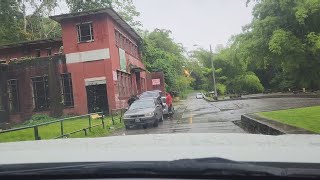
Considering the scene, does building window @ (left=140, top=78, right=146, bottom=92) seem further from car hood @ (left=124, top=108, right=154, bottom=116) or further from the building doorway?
car hood @ (left=124, top=108, right=154, bottom=116)

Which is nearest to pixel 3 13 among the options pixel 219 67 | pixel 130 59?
pixel 130 59

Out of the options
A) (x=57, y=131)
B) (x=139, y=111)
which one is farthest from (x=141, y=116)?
(x=57, y=131)

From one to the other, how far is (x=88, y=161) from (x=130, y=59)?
127ft

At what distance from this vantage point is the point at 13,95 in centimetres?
3497

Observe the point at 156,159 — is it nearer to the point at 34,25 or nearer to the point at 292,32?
the point at 292,32

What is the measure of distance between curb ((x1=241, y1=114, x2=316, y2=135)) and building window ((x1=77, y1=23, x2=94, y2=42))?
655 inches

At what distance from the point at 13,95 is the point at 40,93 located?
224 cm

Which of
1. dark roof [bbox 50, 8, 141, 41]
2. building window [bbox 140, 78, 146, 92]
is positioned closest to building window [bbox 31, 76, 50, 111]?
dark roof [bbox 50, 8, 141, 41]

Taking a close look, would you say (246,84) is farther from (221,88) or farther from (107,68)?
(107,68)

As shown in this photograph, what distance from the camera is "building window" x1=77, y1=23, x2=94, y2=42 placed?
3328 centimetres

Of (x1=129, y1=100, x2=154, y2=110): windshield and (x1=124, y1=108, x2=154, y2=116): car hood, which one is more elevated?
(x1=129, y1=100, x2=154, y2=110): windshield

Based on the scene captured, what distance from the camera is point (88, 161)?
86.6 inches

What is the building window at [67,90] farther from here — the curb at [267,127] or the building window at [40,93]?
the curb at [267,127]

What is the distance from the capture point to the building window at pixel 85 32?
1310 inches
